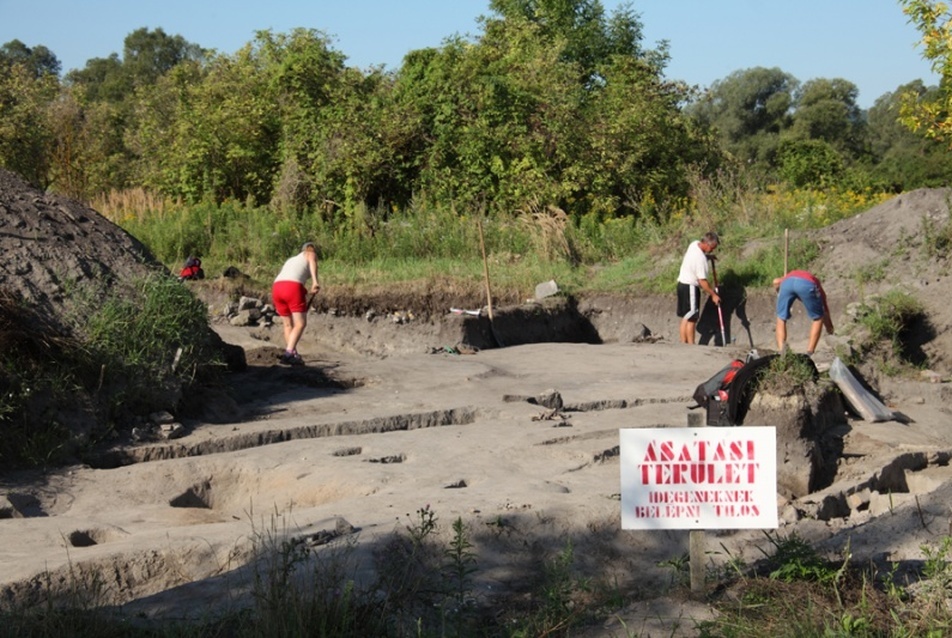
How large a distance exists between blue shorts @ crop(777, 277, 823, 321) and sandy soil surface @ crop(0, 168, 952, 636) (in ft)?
2.20

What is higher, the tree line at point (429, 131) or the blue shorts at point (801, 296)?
the tree line at point (429, 131)

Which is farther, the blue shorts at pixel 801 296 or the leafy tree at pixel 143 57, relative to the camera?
the leafy tree at pixel 143 57

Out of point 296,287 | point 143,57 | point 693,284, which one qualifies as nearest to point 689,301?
point 693,284

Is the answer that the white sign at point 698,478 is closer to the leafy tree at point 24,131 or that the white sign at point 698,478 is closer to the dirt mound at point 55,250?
the dirt mound at point 55,250

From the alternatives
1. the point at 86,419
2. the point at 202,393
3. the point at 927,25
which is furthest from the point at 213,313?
the point at 927,25

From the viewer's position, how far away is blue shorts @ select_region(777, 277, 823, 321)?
551 inches

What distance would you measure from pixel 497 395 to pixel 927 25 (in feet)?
20.6

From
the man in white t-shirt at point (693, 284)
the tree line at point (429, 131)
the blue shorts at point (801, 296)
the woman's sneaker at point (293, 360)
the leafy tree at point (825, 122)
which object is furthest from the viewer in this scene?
the leafy tree at point (825, 122)

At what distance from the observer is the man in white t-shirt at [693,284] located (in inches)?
654

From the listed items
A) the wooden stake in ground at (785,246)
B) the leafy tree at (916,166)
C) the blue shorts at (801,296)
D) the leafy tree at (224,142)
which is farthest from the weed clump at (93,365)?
the leafy tree at (916,166)

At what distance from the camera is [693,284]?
16.8 meters

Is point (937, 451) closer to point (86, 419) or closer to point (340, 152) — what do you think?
point (86, 419)

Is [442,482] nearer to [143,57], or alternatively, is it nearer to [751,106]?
[751,106]

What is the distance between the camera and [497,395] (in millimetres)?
11453
